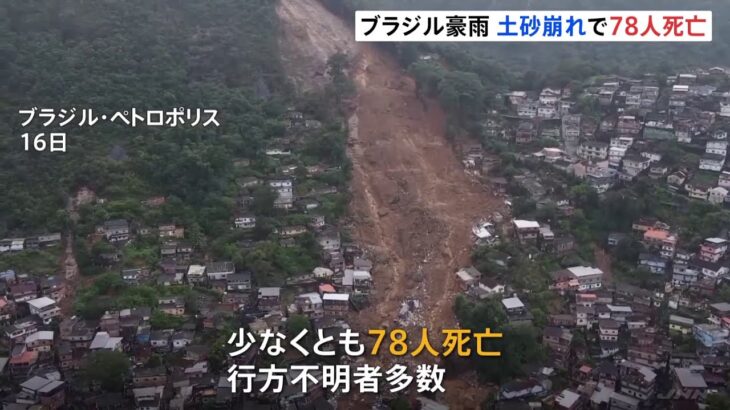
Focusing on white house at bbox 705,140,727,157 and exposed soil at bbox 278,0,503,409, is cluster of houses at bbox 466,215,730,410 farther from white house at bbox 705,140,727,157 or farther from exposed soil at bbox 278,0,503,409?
white house at bbox 705,140,727,157

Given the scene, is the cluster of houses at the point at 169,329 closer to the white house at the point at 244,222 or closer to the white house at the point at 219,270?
the white house at the point at 219,270

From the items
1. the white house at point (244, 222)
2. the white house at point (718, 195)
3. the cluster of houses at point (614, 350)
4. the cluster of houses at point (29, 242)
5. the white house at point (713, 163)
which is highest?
the white house at point (713, 163)

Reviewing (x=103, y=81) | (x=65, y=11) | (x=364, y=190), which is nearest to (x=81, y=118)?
(x=103, y=81)

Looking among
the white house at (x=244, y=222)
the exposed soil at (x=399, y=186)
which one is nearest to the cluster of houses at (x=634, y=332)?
the exposed soil at (x=399, y=186)

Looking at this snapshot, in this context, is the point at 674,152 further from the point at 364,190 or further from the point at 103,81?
the point at 103,81

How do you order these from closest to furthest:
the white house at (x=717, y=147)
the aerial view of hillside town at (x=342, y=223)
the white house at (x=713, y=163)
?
the aerial view of hillside town at (x=342, y=223) → the white house at (x=713, y=163) → the white house at (x=717, y=147)

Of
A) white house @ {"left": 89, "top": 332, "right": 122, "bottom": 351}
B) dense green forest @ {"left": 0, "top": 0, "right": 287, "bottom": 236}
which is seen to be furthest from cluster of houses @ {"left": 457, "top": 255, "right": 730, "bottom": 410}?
dense green forest @ {"left": 0, "top": 0, "right": 287, "bottom": 236}
